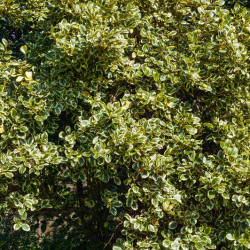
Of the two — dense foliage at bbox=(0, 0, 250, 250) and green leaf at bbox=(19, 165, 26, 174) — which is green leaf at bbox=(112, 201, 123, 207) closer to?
dense foliage at bbox=(0, 0, 250, 250)

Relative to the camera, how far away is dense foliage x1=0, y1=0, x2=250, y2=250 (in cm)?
248

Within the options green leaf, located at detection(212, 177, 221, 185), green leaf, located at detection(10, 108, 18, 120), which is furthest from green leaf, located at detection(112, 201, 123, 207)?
green leaf, located at detection(10, 108, 18, 120)

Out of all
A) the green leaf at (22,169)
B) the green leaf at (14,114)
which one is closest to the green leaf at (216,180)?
the green leaf at (22,169)

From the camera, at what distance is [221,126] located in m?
2.79

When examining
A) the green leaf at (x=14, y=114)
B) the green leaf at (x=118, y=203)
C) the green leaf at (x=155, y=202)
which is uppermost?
the green leaf at (x=14, y=114)

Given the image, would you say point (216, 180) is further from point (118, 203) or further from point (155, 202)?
point (118, 203)

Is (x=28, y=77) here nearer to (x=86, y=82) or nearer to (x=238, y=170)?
(x=86, y=82)

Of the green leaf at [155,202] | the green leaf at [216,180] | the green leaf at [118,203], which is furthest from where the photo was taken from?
the green leaf at [118,203]

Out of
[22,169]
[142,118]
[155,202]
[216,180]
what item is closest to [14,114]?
[22,169]

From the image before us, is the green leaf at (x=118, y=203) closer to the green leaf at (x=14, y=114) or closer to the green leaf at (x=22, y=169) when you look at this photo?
the green leaf at (x=22, y=169)

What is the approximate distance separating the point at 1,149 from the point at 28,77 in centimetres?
63

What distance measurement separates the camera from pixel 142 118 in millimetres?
2824

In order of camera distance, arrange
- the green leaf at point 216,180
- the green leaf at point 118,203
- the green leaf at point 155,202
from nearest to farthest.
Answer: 1. the green leaf at point 216,180
2. the green leaf at point 155,202
3. the green leaf at point 118,203

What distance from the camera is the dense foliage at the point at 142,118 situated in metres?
2.48
